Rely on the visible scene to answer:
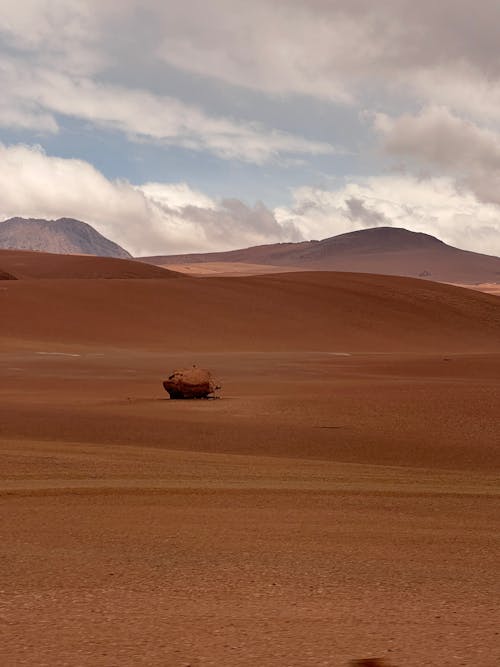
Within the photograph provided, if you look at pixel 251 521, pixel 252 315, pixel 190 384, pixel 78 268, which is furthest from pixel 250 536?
pixel 78 268

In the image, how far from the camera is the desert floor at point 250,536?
4848mm

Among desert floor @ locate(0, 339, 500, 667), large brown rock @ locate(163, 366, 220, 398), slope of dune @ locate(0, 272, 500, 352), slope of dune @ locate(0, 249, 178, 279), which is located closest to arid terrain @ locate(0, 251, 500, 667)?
desert floor @ locate(0, 339, 500, 667)

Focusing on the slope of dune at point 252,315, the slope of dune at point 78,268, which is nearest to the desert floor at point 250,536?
the slope of dune at point 252,315

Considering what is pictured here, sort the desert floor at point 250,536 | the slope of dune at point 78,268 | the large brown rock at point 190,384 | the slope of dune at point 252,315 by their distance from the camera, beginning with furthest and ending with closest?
the slope of dune at point 78,268 < the slope of dune at point 252,315 < the large brown rock at point 190,384 < the desert floor at point 250,536

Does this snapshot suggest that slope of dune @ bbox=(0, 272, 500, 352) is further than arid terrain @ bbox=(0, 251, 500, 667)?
Yes

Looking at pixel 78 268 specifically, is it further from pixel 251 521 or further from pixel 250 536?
pixel 250 536

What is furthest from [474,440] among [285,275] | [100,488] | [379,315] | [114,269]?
[114,269]

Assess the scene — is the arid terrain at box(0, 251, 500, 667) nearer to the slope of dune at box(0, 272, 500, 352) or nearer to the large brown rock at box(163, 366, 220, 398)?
the large brown rock at box(163, 366, 220, 398)

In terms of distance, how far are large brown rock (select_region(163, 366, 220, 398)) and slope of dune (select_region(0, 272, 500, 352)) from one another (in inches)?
923

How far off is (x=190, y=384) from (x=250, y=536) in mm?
14159

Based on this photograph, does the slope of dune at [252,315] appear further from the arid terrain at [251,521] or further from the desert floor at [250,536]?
the desert floor at [250,536]

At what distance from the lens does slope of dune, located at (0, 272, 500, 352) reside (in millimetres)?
48531

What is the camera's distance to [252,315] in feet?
186

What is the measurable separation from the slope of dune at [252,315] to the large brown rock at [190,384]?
23432mm
